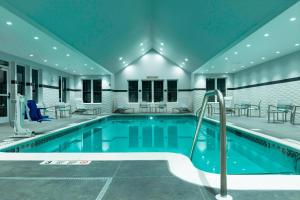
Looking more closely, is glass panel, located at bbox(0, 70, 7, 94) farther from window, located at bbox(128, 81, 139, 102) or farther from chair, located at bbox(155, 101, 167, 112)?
chair, located at bbox(155, 101, 167, 112)

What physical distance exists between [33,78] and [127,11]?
6084mm

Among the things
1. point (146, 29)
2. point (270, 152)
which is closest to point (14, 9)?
point (270, 152)

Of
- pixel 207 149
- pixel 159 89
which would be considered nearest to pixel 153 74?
pixel 159 89

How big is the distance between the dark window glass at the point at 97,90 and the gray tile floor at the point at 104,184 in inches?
526

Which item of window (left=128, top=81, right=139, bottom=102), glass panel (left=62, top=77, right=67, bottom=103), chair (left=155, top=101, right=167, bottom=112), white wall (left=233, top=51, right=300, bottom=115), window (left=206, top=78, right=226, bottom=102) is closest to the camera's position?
white wall (left=233, top=51, right=300, bottom=115)

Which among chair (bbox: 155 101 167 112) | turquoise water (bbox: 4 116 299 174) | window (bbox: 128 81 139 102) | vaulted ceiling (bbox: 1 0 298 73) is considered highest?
vaulted ceiling (bbox: 1 0 298 73)

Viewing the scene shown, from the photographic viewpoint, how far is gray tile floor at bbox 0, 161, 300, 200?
158 cm

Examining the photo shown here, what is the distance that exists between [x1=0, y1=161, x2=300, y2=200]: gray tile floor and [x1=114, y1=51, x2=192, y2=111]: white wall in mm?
13266

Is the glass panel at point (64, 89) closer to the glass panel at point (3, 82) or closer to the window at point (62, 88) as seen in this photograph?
the window at point (62, 88)

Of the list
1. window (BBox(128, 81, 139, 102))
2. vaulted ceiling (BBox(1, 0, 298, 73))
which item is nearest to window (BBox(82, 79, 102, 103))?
window (BBox(128, 81, 139, 102))

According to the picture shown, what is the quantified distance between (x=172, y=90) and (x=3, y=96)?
33.0ft

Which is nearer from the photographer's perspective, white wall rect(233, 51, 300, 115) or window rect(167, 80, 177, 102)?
white wall rect(233, 51, 300, 115)

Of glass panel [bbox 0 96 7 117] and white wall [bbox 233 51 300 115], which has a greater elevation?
white wall [bbox 233 51 300 115]

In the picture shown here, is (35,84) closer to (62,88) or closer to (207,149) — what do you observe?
(62,88)
